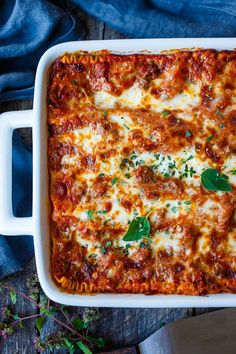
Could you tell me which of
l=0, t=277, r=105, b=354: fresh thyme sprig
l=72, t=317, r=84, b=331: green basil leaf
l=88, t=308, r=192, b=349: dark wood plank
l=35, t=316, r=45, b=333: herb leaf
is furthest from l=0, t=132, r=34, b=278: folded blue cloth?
l=88, t=308, r=192, b=349: dark wood plank

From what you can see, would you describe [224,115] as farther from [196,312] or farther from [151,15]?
[196,312]

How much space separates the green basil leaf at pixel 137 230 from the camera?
2412 millimetres

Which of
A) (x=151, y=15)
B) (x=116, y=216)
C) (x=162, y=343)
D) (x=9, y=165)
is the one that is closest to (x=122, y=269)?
(x=116, y=216)

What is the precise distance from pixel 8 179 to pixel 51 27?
0.88 m

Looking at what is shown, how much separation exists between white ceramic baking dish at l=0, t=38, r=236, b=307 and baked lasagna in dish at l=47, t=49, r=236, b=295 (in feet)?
0.15

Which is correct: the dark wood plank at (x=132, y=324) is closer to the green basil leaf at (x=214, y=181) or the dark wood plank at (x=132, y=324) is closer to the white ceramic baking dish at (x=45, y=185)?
the white ceramic baking dish at (x=45, y=185)

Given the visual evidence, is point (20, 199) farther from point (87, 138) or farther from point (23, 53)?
point (23, 53)

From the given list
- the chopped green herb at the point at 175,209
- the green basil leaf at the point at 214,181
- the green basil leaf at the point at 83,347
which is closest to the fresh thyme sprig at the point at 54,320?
the green basil leaf at the point at 83,347

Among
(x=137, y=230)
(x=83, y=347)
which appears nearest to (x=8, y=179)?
(x=137, y=230)

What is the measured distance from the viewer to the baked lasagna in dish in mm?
2451

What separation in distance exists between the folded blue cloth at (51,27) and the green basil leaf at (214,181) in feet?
2.84

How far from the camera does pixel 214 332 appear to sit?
2.71 metres

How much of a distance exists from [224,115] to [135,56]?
513 mm

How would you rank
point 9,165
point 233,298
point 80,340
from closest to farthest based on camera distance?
point 233,298 → point 9,165 → point 80,340
